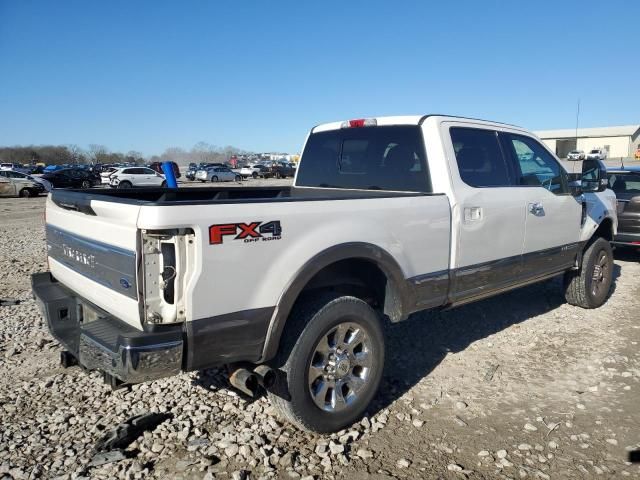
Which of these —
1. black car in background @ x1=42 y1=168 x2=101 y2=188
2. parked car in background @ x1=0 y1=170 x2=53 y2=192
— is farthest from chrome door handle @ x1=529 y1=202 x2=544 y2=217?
black car in background @ x1=42 y1=168 x2=101 y2=188

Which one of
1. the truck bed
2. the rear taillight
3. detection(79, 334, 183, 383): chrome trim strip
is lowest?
detection(79, 334, 183, 383): chrome trim strip

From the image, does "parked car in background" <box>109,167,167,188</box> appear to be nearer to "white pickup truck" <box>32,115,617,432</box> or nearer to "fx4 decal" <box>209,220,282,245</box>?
"white pickup truck" <box>32,115,617,432</box>

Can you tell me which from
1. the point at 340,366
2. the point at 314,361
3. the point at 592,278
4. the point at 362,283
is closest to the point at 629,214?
the point at 592,278

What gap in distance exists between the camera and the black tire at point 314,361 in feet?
9.58

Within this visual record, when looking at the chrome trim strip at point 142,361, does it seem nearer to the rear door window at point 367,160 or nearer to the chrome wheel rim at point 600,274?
the rear door window at point 367,160

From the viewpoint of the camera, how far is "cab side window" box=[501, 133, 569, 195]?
15.0ft

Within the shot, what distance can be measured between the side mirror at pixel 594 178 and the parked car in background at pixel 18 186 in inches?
1056

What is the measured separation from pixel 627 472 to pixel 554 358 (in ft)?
5.58

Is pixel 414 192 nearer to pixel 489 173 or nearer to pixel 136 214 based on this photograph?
pixel 489 173

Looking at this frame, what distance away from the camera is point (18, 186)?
25.0m

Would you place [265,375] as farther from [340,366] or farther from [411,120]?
[411,120]

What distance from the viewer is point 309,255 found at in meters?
2.85

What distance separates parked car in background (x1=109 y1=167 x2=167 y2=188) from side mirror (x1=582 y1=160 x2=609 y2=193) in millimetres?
28577

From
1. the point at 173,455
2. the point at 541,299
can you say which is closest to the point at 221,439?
the point at 173,455
